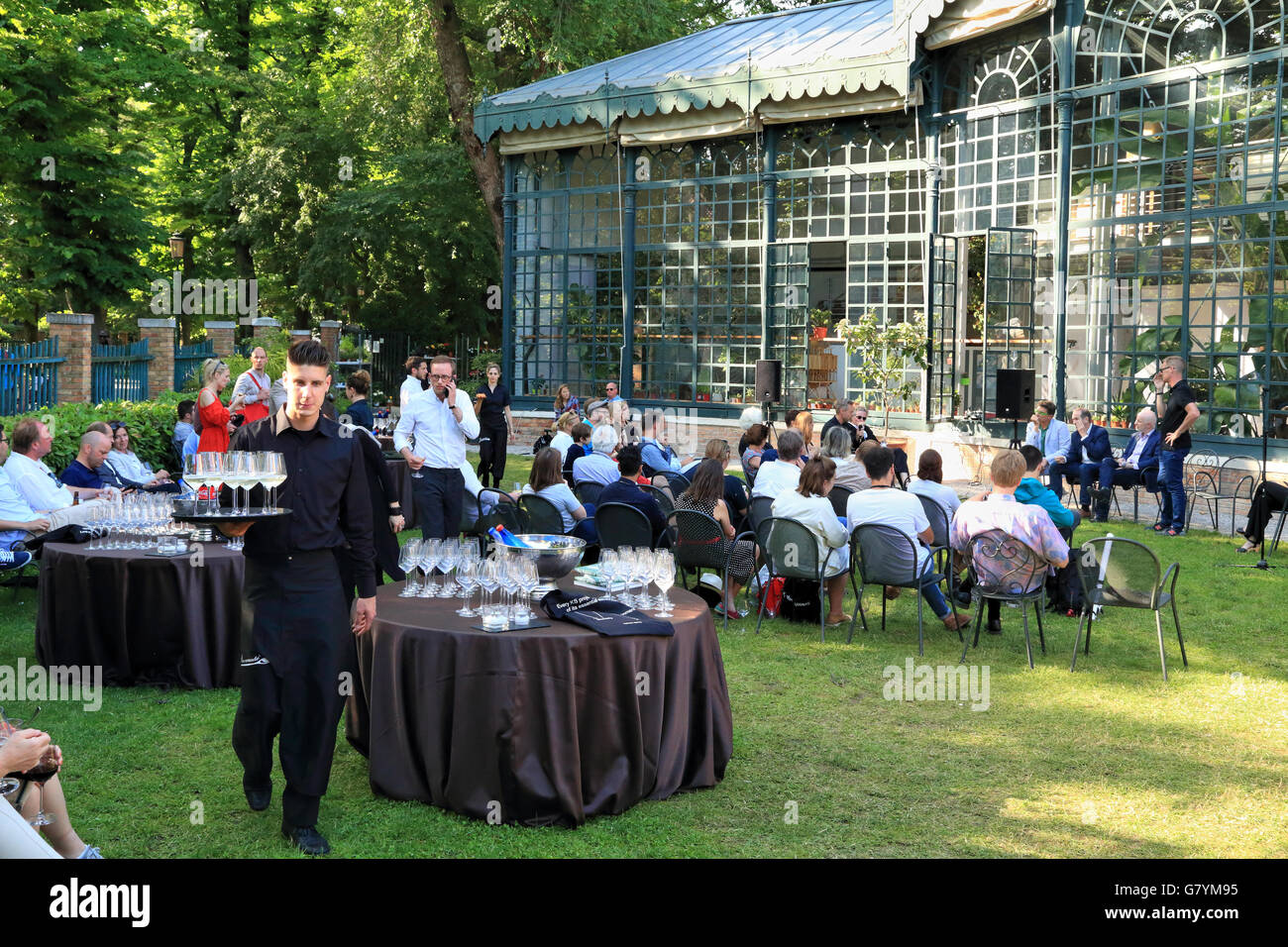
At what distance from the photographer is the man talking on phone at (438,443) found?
930 centimetres

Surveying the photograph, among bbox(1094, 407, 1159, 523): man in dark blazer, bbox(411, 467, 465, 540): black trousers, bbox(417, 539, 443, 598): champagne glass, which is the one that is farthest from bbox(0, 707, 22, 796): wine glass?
bbox(1094, 407, 1159, 523): man in dark blazer

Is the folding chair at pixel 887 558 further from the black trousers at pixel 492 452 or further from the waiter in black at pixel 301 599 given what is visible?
the black trousers at pixel 492 452

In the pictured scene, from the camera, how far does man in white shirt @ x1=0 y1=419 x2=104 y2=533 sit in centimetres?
859

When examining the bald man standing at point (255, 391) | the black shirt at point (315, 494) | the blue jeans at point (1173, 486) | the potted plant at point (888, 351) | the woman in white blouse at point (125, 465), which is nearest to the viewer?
the black shirt at point (315, 494)

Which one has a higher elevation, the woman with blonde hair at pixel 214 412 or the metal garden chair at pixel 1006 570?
the woman with blonde hair at pixel 214 412

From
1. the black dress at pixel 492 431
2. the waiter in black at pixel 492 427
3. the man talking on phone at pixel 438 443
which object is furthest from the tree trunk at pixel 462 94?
the man talking on phone at pixel 438 443

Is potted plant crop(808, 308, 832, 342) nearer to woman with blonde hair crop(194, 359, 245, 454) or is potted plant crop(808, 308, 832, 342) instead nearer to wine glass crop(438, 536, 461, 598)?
woman with blonde hair crop(194, 359, 245, 454)

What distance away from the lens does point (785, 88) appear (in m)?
18.7

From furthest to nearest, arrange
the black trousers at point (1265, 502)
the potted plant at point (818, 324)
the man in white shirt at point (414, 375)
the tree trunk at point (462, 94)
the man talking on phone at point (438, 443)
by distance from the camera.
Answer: the tree trunk at point (462, 94), the potted plant at point (818, 324), the black trousers at point (1265, 502), the man in white shirt at point (414, 375), the man talking on phone at point (438, 443)

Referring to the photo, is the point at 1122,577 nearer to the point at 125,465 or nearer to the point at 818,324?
the point at 125,465

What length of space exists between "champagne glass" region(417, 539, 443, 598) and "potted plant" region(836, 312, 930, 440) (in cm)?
1258

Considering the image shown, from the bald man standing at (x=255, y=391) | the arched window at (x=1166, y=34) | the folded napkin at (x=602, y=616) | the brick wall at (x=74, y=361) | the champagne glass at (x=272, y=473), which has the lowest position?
the folded napkin at (x=602, y=616)

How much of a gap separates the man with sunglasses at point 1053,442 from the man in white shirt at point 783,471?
20.6 ft
